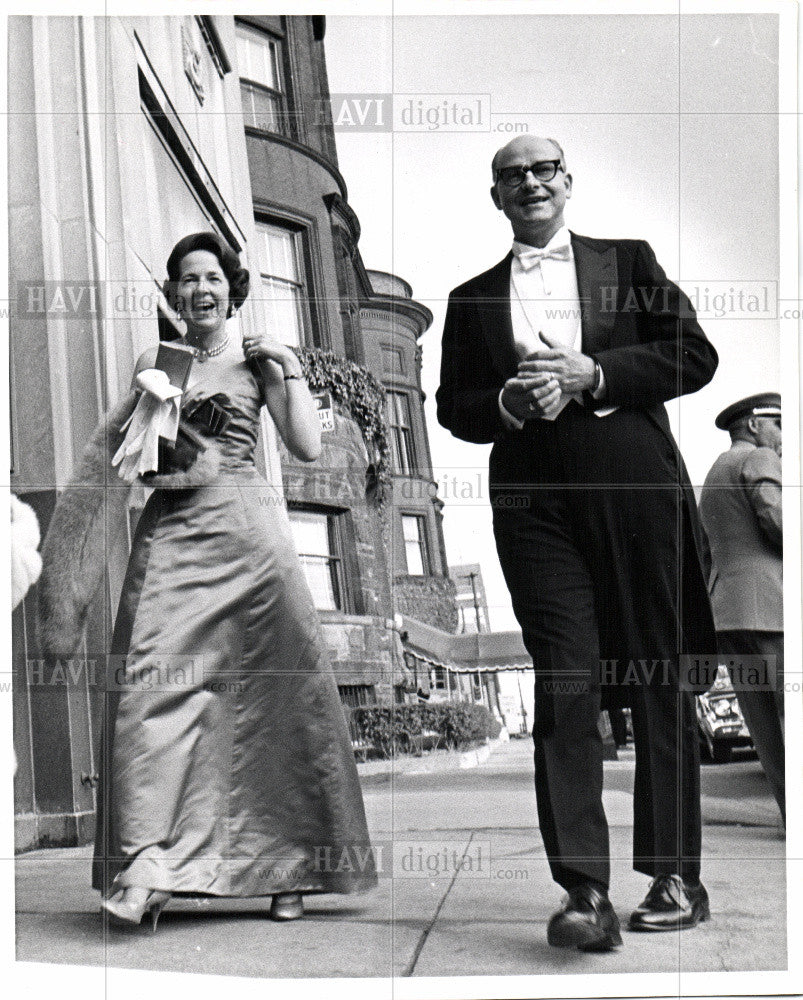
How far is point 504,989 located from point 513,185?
2.70 meters

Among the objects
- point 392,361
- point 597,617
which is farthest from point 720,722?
point 392,361

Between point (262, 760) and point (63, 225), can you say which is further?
point (63, 225)

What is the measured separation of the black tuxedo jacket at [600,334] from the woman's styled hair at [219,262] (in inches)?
28.6

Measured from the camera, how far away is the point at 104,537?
419cm

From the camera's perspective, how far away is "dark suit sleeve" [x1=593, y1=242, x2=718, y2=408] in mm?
4109

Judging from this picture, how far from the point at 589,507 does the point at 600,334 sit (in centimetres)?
59

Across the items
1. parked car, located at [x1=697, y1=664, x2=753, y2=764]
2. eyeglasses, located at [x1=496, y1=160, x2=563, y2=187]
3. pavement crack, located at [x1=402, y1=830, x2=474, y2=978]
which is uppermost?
eyeglasses, located at [x1=496, y1=160, x2=563, y2=187]

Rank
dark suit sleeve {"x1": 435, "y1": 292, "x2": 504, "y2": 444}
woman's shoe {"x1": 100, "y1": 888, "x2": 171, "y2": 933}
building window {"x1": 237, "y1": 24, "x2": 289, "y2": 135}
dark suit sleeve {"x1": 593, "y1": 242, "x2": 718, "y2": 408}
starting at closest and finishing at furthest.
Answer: woman's shoe {"x1": 100, "y1": 888, "x2": 171, "y2": 933} → dark suit sleeve {"x1": 593, "y1": 242, "x2": 718, "y2": 408} → dark suit sleeve {"x1": 435, "y1": 292, "x2": 504, "y2": 444} → building window {"x1": 237, "y1": 24, "x2": 289, "y2": 135}

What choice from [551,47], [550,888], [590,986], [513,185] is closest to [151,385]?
[513,185]

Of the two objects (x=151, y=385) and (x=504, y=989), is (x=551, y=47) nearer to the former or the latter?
(x=151, y=385)

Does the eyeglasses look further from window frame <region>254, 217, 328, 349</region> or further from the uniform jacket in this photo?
the uniform jacket

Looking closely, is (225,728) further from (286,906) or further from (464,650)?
(464,650)

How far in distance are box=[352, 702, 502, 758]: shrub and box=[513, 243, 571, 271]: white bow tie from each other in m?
1.53
